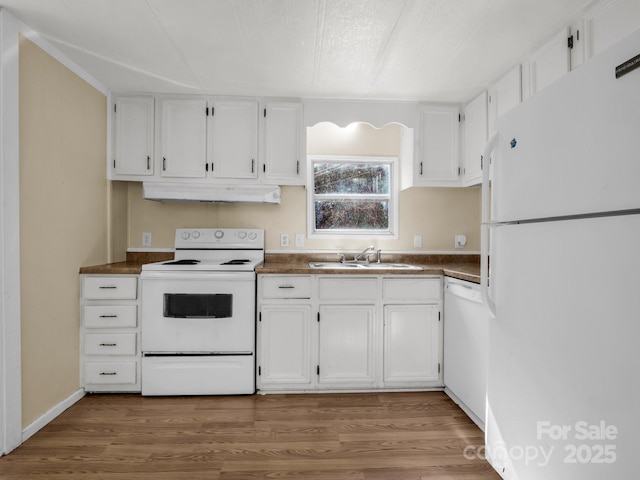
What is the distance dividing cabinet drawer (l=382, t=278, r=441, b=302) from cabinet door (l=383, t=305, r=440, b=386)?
0.06 m

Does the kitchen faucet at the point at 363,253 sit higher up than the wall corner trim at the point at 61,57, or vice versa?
the wall corner trim at the point at 61,57

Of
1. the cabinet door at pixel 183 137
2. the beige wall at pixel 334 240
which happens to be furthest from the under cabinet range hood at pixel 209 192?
the beige wall at pixel 334 240

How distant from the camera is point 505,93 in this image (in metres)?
2.32

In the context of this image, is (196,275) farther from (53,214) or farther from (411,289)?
(411,289)

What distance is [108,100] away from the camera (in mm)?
2723

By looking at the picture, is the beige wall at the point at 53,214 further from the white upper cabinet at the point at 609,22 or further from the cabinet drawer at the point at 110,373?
the white upper cabinet at the point at 609,22

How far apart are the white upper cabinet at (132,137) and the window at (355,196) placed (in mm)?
1357

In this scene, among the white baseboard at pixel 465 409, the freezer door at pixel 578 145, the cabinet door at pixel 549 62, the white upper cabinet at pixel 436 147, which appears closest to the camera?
the freezer door at pixel 578 145

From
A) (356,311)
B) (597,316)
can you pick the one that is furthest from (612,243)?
(356,311)

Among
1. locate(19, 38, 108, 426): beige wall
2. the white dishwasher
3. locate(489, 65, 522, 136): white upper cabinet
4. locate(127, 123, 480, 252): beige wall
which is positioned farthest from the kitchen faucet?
locate(19, 38, 108, 426): beige wall

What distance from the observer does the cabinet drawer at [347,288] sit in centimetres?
251

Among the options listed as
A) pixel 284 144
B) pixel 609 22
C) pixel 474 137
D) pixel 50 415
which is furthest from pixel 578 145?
pixel 50 415

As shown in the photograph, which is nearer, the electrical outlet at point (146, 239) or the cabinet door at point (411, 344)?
the cabinet door at point (411, 344)

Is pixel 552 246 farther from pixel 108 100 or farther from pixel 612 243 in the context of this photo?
pixel 108 100
